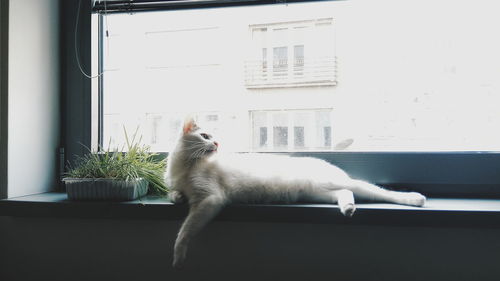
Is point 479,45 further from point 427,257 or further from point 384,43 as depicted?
point 427,257

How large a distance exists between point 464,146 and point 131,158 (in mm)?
1127

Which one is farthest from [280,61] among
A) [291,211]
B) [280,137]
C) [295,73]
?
[291,211]

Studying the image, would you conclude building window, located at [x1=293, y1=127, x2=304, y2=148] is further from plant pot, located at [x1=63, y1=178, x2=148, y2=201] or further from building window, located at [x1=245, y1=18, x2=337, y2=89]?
plant pot, located at [x1=63, y1=178, x2=148, y2=201]

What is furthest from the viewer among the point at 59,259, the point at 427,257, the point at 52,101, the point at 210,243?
the point at 52,101

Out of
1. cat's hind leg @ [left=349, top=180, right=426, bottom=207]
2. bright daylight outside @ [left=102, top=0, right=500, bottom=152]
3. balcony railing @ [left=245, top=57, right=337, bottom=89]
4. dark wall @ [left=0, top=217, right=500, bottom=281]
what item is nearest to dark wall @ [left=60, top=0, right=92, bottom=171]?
bright daylight outside @ [left=102, top=0, right=500, bottom=152]

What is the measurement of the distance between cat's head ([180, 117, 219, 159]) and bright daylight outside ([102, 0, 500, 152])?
198 millimetres

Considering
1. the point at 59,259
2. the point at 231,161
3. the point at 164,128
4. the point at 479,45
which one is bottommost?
the point at 59,259

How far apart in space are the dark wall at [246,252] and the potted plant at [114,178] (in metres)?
0.12

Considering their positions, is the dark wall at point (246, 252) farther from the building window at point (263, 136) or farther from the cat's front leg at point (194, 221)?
the building window at point (263, 136)

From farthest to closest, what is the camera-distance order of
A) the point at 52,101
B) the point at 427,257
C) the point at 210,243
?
the point at 52,101 < the point at 210,243 < the point at 427,257

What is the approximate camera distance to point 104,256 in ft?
3.99

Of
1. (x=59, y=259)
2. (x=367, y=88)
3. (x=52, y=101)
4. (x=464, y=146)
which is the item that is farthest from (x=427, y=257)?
(x=52, y=101)

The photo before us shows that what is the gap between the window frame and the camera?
3.80ft

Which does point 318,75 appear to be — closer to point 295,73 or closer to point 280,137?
point 295,73
